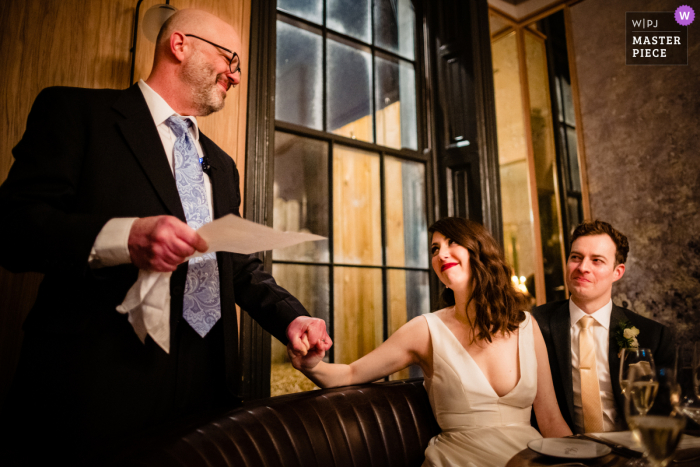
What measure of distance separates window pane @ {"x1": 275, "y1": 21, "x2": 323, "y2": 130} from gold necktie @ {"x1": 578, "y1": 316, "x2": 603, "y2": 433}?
1945 millimetres

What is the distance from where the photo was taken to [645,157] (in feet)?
11.6

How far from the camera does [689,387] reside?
42.4 inches

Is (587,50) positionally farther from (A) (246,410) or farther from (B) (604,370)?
(A) (246,410)

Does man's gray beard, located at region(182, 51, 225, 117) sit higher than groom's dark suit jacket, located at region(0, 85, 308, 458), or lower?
higher

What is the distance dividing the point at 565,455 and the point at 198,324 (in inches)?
38.4

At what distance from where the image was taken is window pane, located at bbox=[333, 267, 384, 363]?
113 inches

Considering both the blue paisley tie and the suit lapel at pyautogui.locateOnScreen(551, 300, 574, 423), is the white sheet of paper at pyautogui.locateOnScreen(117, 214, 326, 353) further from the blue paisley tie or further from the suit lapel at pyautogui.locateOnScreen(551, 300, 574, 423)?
the suit lapel at pyautogui.locateOnScreen(551, 300, 574, 423)

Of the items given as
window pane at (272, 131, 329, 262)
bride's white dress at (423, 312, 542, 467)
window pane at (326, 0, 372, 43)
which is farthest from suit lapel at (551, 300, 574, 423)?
window pane at (326, 0, 372, 43)

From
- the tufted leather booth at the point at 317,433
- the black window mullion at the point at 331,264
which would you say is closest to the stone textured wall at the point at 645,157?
the black window mullion at the point at 331,264

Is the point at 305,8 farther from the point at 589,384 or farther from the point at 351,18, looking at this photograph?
the point at 589,384

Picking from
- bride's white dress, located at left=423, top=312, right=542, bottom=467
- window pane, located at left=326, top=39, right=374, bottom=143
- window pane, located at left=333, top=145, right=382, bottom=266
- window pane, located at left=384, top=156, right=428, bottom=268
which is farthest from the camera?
→ window pane, located at left=384, top=156, right=428, bottom=268

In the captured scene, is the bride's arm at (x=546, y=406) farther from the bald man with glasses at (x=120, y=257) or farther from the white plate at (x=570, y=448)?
the bald man with glasses at (x=120, y=257)

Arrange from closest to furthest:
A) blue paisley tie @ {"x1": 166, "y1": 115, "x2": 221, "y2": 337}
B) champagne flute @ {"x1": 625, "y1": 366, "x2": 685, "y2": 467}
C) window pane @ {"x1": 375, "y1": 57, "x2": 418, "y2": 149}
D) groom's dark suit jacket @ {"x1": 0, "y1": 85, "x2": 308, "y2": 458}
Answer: champagne flute @ {"x1": 625, "y1": 366, "x2": 685, "y2": 467} → groom's dark suit jacket @ {"x1": 0, "y1": 85, "x2": 308, "y2": 458} → blue paisley tie @ {"x1": 166, "y1": 115, "x2": 221, "y2": 337} → window pane @ {"x1": 375, "y1": 57, "x2": 418, "y2": 149}

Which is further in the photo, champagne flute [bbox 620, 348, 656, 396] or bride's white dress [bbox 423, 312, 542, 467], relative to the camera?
bride's white dress [bbox 423, 312, 542, 467]
